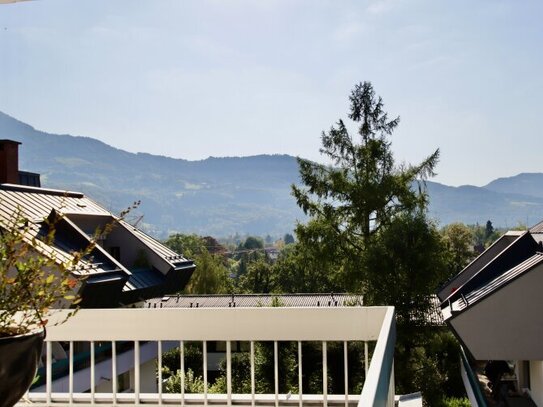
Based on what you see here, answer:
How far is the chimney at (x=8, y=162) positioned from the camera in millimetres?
13141

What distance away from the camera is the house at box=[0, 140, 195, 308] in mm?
10747

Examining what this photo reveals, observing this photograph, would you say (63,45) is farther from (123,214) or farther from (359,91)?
(123,214)

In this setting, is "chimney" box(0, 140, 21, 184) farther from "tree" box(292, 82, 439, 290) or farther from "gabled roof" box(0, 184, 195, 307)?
"tree" box(292, 82, 439, 290)

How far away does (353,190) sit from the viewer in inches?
650

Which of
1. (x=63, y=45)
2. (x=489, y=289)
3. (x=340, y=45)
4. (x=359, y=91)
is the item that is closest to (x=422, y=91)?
(x=340, y=45)

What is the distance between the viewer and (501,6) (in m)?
26.8

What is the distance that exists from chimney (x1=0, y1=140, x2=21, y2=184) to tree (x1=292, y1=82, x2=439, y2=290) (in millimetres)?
7001

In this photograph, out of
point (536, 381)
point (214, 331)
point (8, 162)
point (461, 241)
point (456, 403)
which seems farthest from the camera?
point (461, 241)

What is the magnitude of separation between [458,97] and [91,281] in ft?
233

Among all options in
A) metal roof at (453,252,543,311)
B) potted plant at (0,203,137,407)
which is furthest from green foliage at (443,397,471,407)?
potted plant at (0,203,137,407)

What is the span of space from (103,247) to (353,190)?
257 inches

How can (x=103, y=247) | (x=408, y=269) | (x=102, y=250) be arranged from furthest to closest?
(x=408, y=269) → (x=103, y=247) → (x=102, y=250)

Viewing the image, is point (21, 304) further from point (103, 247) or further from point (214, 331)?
point (103, 247)

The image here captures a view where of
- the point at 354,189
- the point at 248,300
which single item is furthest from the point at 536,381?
the point at 248,300
